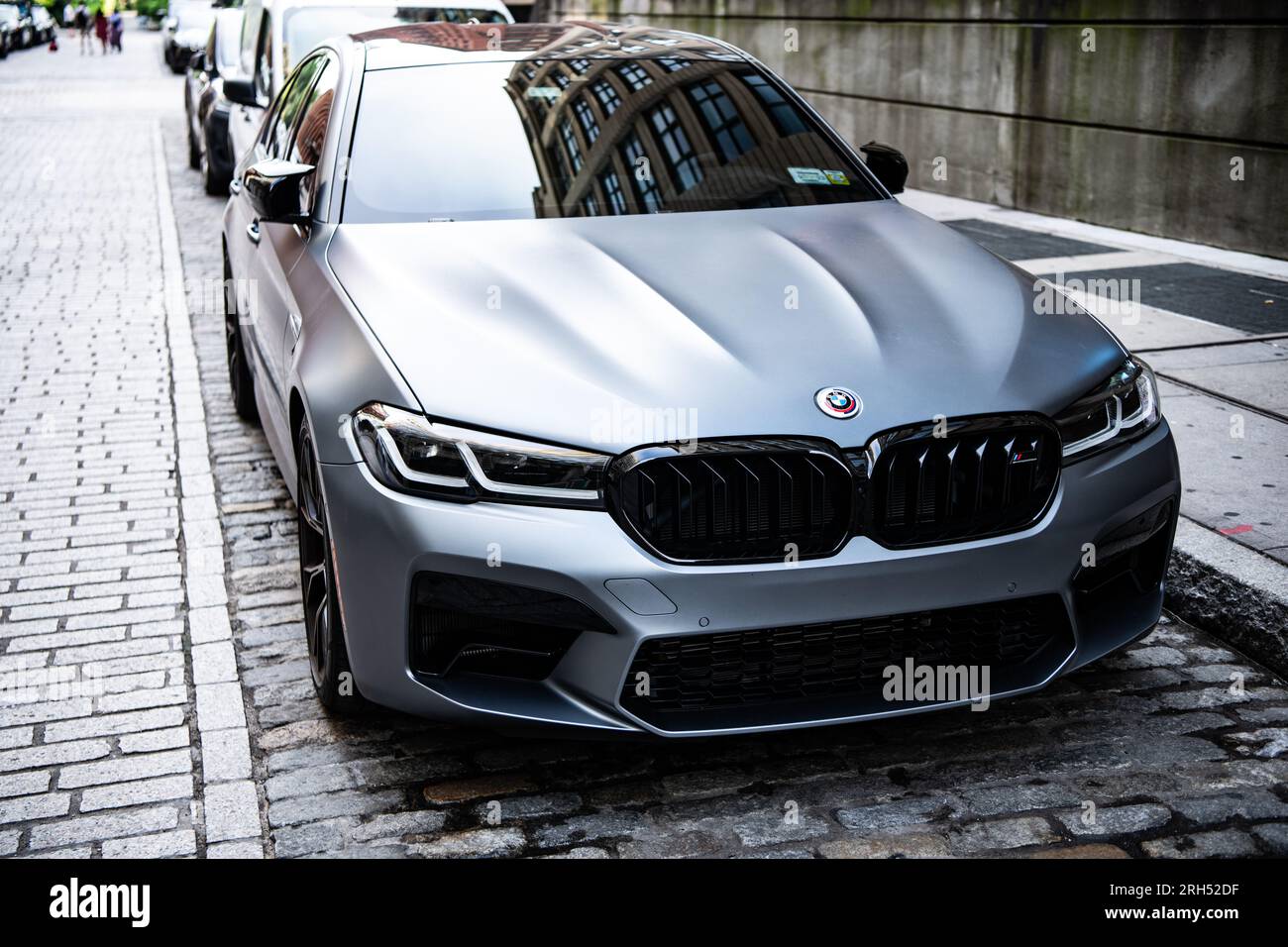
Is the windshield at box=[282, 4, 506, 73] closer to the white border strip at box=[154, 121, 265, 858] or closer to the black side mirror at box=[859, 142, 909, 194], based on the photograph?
the white border strip at box=[154, 121, 265, 858]

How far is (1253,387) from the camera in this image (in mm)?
6328

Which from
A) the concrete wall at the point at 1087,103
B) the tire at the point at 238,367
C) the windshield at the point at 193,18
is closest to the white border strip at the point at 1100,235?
the concrete wall at the point at 1087,103

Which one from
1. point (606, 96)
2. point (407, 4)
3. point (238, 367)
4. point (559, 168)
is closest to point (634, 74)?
point (606, 96)

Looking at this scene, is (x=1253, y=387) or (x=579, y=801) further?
(x=1253, y=387)

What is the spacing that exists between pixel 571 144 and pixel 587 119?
0.14 m

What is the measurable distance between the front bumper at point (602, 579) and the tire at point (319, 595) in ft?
0.70

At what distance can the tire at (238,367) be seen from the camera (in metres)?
6.79

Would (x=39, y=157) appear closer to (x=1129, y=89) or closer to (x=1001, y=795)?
(x=1129, y=89)

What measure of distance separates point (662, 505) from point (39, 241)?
1054 cm

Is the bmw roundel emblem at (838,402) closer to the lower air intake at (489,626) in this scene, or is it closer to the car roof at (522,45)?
the lower air intake at (489,626)

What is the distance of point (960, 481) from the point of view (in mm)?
3365

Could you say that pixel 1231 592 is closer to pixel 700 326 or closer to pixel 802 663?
pixel 802 663

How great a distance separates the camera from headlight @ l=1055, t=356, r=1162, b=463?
139 inches
